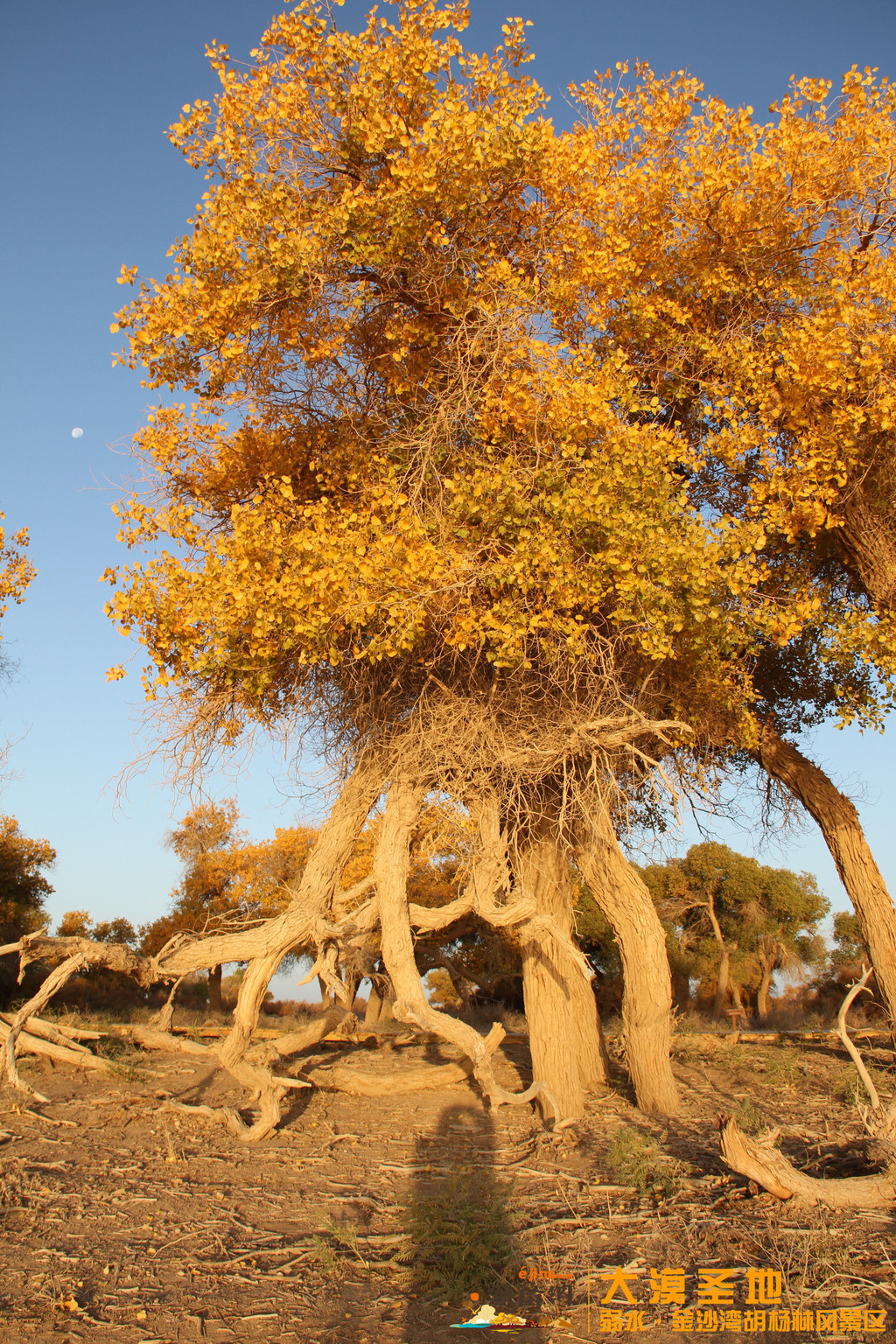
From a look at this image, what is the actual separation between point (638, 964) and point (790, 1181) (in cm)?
394

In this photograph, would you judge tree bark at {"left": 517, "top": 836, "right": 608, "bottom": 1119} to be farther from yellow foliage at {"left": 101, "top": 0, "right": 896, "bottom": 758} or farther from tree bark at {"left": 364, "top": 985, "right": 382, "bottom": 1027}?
tree bark at {"left": 364, "top": 985, "right": 382, "bottom": 1027}

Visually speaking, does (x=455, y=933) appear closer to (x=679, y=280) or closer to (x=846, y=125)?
(x=679, y=280)

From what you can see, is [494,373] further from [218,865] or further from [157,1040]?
[218,865]

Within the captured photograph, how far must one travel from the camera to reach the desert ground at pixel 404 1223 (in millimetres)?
3744

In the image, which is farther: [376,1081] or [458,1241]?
[376,1081]

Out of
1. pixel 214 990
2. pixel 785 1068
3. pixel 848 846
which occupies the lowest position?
pixel 785 1068

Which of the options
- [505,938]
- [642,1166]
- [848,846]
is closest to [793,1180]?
[642,1166]

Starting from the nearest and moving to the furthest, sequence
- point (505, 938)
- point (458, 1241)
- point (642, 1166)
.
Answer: point (458, 1241), point (642, 1166), point (505, 938)

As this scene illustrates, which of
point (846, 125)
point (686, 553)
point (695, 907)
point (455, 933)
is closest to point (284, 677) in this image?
point (686, 553)

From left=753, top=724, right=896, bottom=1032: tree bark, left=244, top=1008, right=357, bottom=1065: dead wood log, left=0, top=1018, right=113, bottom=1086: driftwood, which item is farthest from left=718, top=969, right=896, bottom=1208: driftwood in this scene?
left=0, top=1018, right=113, bottom=1086: driftwood

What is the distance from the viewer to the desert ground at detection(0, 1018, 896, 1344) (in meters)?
3.74

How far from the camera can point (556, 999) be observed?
8938 mm

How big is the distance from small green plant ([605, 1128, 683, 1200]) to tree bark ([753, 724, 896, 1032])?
4369 mm

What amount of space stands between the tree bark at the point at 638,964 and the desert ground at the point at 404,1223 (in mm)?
383
